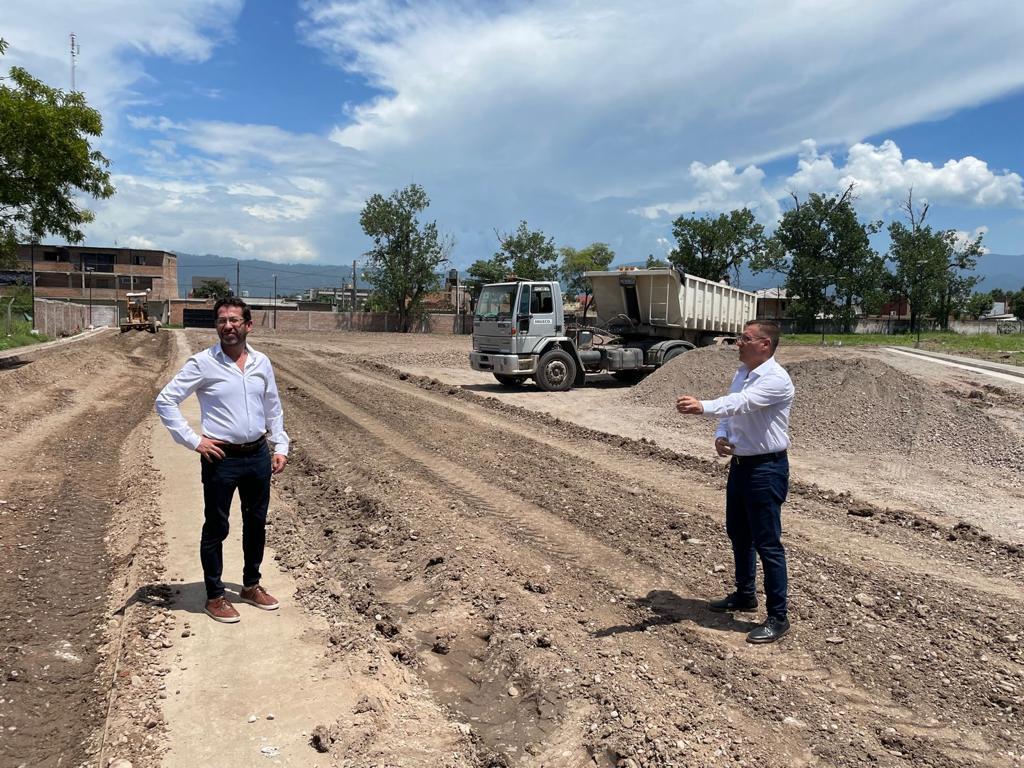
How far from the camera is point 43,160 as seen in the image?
1691 cm

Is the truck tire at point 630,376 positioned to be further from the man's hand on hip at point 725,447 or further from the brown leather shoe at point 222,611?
the brown leather shoe at point 222,611

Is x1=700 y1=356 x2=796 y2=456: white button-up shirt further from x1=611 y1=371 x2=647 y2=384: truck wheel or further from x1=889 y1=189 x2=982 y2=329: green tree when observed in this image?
x1=889 y1=189 x2=982 y2=329: green tree

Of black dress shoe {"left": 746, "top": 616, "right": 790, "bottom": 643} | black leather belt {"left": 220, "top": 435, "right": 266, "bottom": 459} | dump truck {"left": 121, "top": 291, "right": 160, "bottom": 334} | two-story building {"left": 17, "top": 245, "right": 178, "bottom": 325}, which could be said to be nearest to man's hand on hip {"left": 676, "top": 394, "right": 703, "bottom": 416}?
Answer: black dress shoe {"left": 746, "top": 616, "right": 790, "bottom": 643}

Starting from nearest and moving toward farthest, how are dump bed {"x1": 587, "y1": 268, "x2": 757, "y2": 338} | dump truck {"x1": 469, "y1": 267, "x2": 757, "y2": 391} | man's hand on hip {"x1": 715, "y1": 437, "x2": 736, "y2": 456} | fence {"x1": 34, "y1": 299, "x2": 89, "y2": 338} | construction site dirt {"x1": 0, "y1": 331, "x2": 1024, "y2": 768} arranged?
construction site dirt {"x1": 0, "y1": 331, "x2": 1024, "y2": 768} < man's hand on hip {"x1": 715, "y1": 437, "x2": 736, "y2": 456} < dump truck {"x1": 469, "y1": 267, "x2": 757, "y2": 391} < dump bed {"x1": 587, "y1": 268, "x2": 757, "y2": 338} < fence {"x1": 34, "y1": 299, "x2": 89, "y2": 338}

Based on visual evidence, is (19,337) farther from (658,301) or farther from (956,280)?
(956,280)

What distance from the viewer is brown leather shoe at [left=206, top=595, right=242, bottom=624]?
429 cm

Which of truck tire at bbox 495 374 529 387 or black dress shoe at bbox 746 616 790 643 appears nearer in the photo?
black dress shoe at bbox 746 616 790 643

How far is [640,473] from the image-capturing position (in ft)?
28.0

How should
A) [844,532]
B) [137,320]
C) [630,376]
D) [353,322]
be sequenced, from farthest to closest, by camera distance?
[353,322] < [137,320] < [630,376] < [844,532]

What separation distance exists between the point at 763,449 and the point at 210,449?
10.3 ft

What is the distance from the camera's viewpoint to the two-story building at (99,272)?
71.9 meters

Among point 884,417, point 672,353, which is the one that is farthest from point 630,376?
point 884,417

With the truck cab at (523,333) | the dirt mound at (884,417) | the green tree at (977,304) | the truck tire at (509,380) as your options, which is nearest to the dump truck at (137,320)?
the truck tire at (509,380)

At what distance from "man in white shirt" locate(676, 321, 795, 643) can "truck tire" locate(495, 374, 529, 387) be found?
12.8 m
